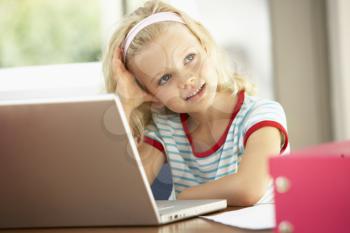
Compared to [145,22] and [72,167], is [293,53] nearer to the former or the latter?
[145,22]

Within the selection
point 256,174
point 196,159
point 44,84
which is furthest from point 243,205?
point 44,84

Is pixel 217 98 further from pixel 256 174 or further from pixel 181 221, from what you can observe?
pixel 181 221

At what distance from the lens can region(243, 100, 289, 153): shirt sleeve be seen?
1.44 meters

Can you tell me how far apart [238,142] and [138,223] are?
718 mm

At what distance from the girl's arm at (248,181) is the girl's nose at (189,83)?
0.70ft

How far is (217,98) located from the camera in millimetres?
1652

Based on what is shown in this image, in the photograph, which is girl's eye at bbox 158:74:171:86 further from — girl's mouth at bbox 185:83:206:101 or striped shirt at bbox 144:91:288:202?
striped shirt at bbox 144:91:288:202

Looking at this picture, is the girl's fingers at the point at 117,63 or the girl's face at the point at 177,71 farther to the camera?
the girl's fingers at the point at 117,63

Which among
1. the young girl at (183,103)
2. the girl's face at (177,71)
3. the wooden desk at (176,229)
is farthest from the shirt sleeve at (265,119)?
the wooden desk at (176,229)

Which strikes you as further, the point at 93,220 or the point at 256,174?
the point at 256,174

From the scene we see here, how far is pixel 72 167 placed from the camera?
0.86 metres

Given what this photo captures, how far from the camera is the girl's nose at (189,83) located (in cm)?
151

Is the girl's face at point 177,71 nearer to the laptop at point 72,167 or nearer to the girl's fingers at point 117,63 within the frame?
the girl's fingers at point 117,63

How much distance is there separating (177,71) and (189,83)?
1.7 inches
